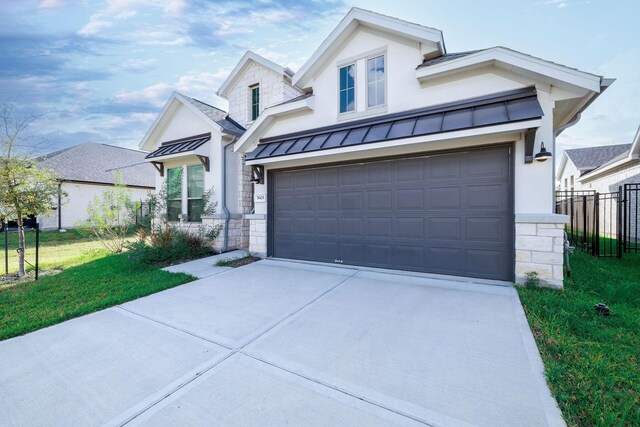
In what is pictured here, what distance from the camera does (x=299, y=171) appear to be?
765 cm

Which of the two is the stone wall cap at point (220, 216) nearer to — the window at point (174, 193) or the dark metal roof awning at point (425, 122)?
the window at point (174, 193)

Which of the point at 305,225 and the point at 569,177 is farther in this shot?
the point at 569,177

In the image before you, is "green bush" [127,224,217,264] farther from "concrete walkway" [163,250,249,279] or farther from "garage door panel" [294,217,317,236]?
"garage door panel" [294,217,317,236]

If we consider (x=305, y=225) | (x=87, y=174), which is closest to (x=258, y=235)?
(x=305, y=225)

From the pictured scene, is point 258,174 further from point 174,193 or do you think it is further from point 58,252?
point 58,252

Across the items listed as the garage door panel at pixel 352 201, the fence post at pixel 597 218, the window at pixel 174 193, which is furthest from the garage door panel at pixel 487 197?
the window at pixel 174 193

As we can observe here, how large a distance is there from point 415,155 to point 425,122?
77cm

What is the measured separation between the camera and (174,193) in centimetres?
1065

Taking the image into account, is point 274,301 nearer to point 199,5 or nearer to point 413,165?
point 413,165

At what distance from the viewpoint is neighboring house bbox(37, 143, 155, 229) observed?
18.2 metres

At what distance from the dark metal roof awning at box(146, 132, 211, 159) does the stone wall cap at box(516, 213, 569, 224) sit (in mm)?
9363

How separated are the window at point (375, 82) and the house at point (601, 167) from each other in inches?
378

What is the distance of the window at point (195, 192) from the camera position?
998 centimetres

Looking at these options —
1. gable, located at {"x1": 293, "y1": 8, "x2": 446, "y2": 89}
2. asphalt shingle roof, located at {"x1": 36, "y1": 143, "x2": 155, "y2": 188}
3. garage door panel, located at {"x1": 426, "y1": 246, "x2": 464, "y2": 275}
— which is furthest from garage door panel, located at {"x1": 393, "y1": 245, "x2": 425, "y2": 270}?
asphalt shingle roof, located at {"x1": 36, "y1": 143, "x2": 155, "y2": 188}
